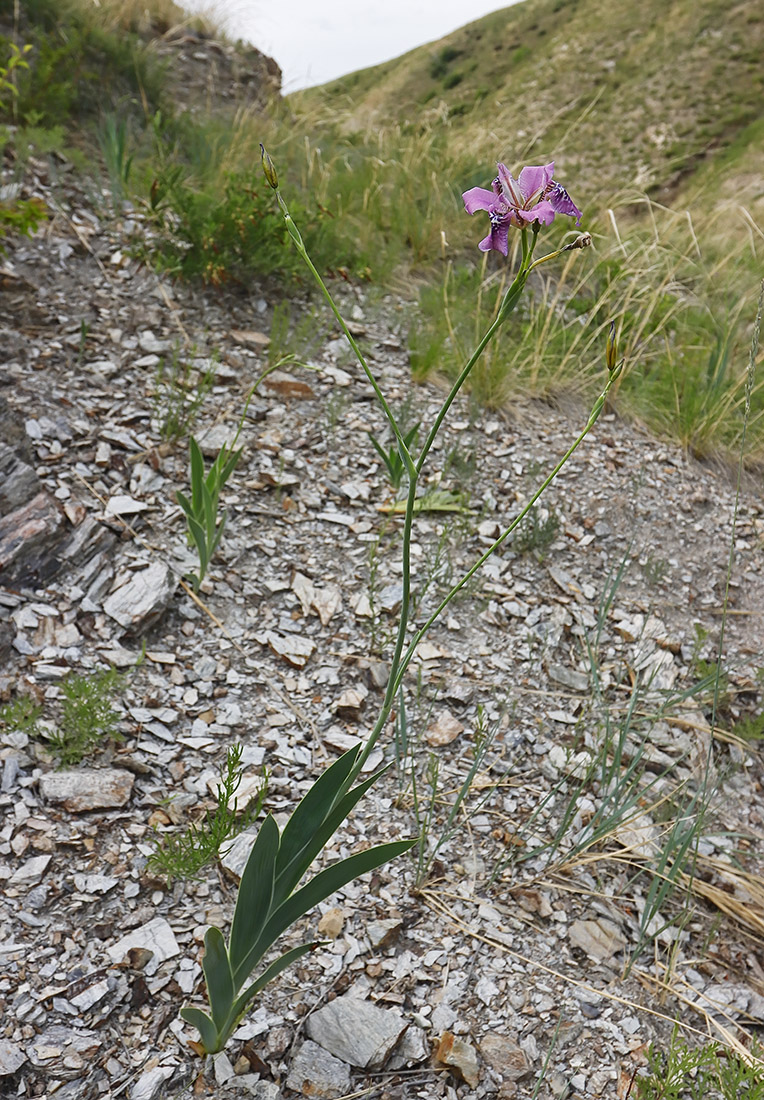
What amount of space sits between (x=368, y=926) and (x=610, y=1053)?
558mm

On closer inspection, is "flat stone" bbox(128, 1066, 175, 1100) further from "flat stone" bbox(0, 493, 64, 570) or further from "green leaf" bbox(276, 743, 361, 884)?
"flat stone" bbox(0, 493, 64, 570)

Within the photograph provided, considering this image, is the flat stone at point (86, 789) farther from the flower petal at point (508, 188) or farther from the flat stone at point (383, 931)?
the flower petal at point (508, 188)

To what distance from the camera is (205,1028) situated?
4.17 feet

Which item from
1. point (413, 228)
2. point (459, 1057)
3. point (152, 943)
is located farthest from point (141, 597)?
point (413, 228)

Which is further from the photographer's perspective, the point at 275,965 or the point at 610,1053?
the point at 610,1053

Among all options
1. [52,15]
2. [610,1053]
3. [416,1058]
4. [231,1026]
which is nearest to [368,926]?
[416,1058]

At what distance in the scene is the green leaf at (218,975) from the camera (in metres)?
1.17

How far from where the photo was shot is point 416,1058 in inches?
56.3

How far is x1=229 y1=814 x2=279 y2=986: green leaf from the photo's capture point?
1.19 meters

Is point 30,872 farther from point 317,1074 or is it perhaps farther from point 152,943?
point 317,1074

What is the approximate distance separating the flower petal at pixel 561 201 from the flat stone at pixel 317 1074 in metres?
1.54

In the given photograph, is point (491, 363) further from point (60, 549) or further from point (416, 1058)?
point (416, 1058)

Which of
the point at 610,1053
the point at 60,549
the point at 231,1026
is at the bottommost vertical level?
the point at 610,1053

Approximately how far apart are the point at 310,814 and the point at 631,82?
2843 cm
